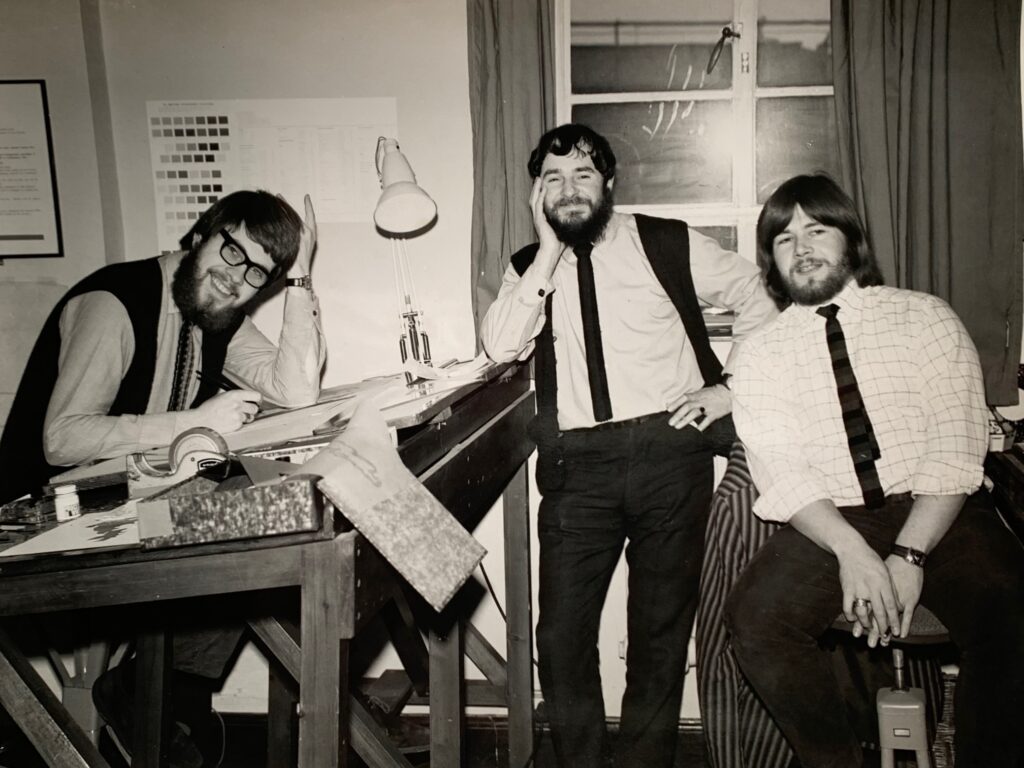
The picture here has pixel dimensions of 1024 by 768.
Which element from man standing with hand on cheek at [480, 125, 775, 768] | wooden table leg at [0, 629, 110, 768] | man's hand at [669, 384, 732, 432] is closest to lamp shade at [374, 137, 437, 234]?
man standing with hand on cheek at [480, 125, 775, 768]

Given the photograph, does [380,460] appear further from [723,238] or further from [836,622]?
[723,238]

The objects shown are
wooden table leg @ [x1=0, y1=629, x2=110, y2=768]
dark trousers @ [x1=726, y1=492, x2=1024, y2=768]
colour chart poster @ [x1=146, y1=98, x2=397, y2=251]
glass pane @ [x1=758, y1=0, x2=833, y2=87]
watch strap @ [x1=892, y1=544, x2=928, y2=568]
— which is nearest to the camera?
wooden table leg @ [x1=0, y1=629, x2=110, y2=768]

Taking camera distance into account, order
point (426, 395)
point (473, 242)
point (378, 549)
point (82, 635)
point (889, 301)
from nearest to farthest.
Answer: point (378, 549) < point (426, 395) < point (889, 301) < point (82, 635) < point (473, 242)

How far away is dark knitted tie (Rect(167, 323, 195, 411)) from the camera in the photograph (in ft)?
6.56

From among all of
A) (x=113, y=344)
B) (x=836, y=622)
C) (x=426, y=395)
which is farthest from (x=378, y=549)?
(x=113, y=344)

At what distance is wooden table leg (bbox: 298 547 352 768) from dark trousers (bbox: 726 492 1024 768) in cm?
99

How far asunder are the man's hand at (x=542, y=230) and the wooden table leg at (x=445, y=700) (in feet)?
3.25

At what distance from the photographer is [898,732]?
1552 mm

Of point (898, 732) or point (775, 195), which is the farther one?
point (775, 195)

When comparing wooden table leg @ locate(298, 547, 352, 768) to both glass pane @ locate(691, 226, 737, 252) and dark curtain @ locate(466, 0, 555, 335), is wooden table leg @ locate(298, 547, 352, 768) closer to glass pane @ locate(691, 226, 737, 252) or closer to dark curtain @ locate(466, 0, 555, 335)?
dark curtain @ locate(466, 0, 555, 335)

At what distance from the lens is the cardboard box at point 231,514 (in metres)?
0.91

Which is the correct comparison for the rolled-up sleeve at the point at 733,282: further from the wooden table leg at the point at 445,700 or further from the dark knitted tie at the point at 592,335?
the wooden table leg at the point at 445,700

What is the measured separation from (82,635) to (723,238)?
7.64 feet

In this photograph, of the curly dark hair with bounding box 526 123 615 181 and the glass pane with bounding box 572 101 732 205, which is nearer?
the curly dark hair with bounding box 526 123 615 181
